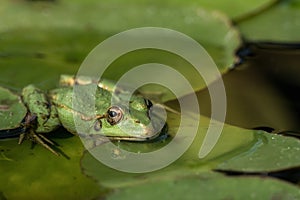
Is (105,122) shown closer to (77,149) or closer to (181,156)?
(77,149)

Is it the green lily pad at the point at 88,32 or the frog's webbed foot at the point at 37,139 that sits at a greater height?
the green lily pad at the point at 88,32

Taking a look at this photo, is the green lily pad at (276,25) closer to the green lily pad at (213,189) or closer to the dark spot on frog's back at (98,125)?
the dark spot on frog's back at (98,125)

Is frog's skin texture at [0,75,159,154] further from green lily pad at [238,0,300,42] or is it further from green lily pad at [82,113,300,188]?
green lily pad at [238,0,300,42]

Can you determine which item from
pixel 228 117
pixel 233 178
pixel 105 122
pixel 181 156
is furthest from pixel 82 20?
pixel 233 178

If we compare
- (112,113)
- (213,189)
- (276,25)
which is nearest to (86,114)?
(112,113)

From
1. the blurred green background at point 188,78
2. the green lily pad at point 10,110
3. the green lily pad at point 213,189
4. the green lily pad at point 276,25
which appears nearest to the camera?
the green lily pad at point 213,189

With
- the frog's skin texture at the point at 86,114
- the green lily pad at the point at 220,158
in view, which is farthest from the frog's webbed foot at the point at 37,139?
the green lily pad at the point at 220,158

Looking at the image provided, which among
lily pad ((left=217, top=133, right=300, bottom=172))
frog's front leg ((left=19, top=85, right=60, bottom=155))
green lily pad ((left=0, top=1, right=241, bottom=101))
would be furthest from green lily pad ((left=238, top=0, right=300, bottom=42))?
frog's front leg ((left=19, top=85, right=60, bottom=155))
